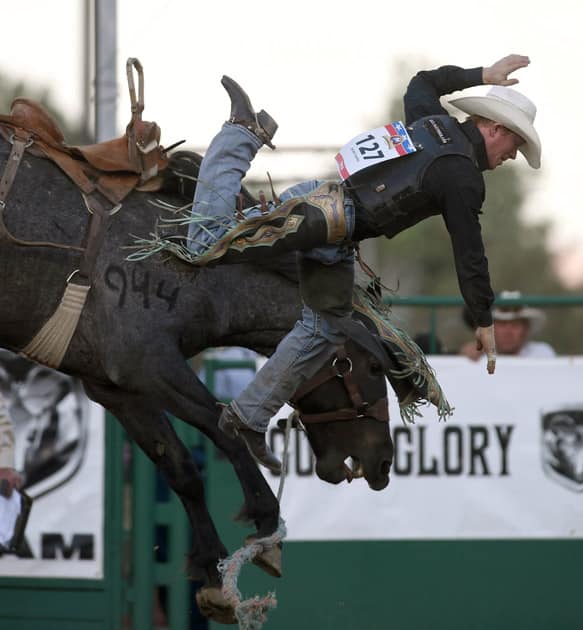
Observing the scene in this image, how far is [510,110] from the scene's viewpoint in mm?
4523

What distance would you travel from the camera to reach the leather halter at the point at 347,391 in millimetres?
5082

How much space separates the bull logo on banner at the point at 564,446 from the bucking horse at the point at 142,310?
162 cm

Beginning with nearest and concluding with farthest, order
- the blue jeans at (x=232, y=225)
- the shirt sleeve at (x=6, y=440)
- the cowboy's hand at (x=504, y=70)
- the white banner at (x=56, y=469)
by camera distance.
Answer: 1. the cowboy's hand at (x=504, y=70)
2. the blue jeans at (x=232, y=225)
3. the shirt sleeve at (x=6, y=440)
4. the white banner at (x=56, y=469)

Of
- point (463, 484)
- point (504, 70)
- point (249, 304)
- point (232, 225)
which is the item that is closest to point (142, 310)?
point (249, 304)

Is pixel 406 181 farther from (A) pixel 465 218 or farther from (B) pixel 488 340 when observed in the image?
(B) pixel 488 340

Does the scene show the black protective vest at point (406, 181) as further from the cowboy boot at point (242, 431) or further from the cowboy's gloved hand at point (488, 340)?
the cowboy boot at point (242, 431)

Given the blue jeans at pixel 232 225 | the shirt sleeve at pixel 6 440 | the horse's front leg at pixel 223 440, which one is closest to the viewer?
the blue jeans at pixel 232 225

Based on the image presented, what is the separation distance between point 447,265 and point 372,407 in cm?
3140

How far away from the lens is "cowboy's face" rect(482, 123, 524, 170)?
15.1 ft

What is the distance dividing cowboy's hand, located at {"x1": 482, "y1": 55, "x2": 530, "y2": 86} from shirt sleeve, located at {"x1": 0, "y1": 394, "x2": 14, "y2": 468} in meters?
2.83

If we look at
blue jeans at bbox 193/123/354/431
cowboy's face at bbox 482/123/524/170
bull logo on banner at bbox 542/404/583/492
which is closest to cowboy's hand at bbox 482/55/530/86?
cowboy's face at bbox 482/123/524/170

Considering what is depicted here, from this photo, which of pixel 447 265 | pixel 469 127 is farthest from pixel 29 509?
pixel 447 265

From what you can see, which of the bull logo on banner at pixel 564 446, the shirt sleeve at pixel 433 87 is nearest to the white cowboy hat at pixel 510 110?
the shirt sleeve at pixel 433 87

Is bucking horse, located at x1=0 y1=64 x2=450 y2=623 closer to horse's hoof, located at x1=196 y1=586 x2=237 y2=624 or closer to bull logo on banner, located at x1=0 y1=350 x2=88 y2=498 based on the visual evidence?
horse's hoof, located at x1=196 y1=586 x2=237 y2=624
